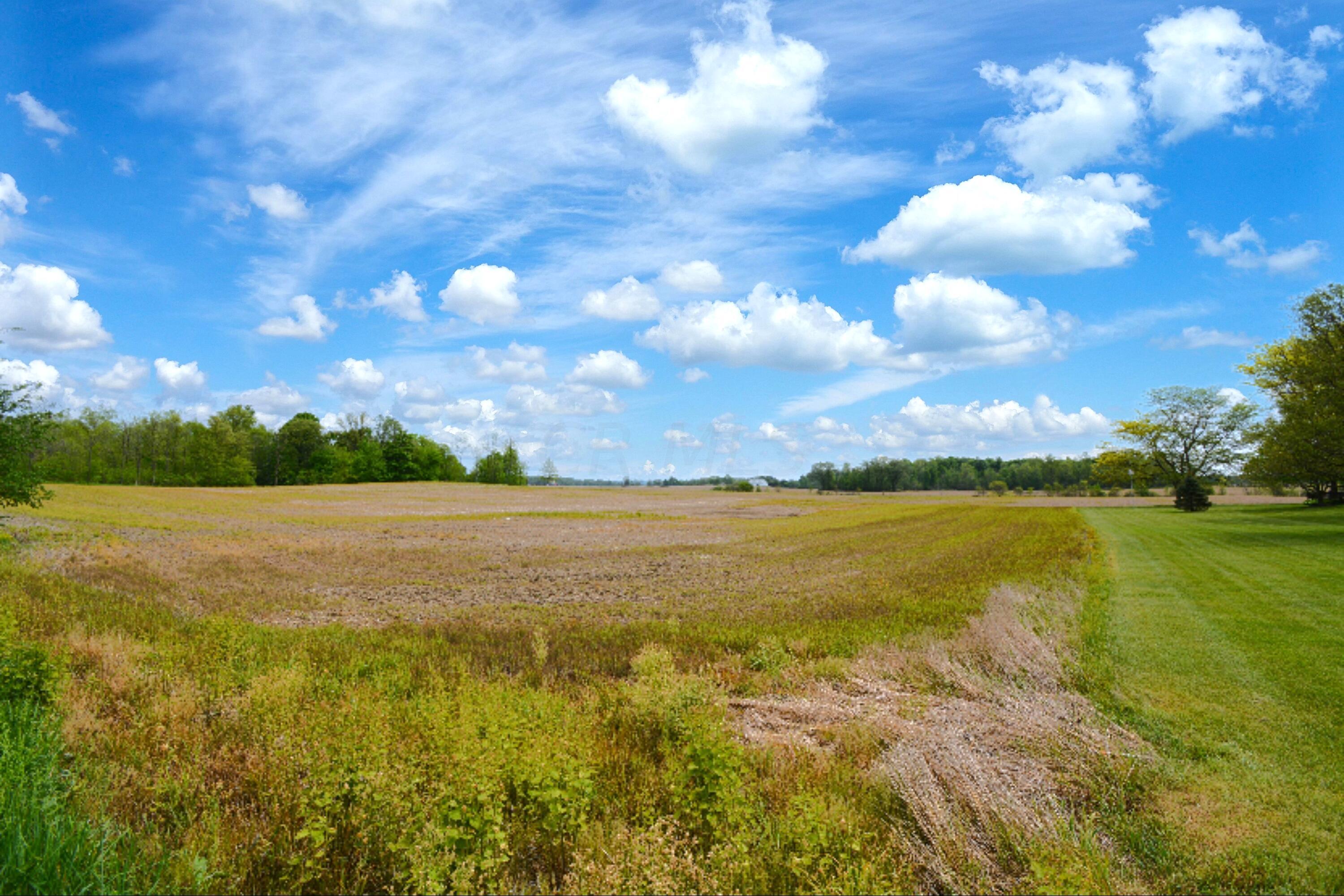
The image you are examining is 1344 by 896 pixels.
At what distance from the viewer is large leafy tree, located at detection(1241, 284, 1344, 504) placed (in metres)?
32.8

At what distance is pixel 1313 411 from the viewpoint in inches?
1358

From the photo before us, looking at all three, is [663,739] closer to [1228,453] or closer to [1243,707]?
[1243,707]

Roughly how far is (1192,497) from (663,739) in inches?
2990

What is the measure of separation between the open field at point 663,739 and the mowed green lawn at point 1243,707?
0.05m

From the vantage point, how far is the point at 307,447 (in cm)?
12756

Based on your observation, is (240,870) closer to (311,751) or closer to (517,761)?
(311,751)

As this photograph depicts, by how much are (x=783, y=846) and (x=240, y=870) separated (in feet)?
13.6

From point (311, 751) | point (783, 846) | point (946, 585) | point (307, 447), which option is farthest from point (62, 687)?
point (307, 447)

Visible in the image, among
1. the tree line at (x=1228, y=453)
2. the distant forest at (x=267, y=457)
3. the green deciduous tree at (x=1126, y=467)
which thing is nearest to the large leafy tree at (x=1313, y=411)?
the tree line at (x=1228, y=453)

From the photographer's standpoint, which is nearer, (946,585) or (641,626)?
(641,626)

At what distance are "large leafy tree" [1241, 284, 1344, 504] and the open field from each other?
2075 centimetres

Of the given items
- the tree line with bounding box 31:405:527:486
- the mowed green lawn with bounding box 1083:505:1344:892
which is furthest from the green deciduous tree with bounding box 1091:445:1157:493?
the tree line with bounding box 31:405:527:486

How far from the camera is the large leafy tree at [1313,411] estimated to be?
32750 millimetres

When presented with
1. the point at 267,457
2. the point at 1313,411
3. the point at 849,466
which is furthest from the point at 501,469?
the point at 1313,411
